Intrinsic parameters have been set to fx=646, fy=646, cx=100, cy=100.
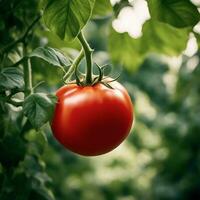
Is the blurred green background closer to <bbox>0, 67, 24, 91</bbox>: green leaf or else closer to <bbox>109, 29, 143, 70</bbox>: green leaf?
<bbox>109, 29, 143, 70</bbox>: green leaf

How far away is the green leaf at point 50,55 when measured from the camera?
0.95 m

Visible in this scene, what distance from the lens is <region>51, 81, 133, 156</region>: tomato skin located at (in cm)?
93

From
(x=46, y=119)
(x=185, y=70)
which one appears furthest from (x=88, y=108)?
(x=185, y=70)

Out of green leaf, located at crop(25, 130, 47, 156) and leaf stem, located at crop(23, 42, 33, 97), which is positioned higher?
leaf stem, located at crop(23, 42, 33, 97)

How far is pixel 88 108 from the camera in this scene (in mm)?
937

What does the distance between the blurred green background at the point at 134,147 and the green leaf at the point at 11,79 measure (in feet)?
0.48

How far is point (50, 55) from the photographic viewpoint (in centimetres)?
96

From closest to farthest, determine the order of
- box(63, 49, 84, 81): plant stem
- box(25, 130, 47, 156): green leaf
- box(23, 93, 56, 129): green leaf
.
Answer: box(23, 93, 56, 129): green leaf < box(63, 49, 84, 81): plant stem < box(25, 130, 47, 156): green leaf

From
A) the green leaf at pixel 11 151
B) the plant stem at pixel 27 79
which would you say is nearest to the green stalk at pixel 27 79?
the plant stem at pixel 27 79

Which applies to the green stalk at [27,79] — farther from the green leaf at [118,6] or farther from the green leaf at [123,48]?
the green leaf at [123,48]

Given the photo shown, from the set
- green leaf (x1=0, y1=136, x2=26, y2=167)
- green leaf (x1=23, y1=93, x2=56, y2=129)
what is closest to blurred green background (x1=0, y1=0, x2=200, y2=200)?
green leaf (x1=0, y1=136, x2=26, y2=167)

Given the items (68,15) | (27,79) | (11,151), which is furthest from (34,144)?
(68,15)

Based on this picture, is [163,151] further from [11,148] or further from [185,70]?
[11,148]

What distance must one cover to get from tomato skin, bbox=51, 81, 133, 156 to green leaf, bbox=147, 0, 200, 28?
0.47 ft
